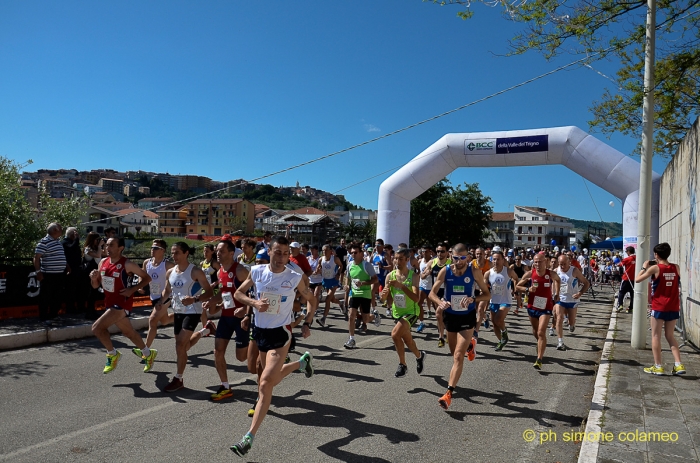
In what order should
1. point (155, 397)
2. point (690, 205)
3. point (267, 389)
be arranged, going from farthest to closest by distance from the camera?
point (690, 205), point (155, 397), point (267, 389)

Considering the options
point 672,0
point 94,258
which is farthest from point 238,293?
point 672,0

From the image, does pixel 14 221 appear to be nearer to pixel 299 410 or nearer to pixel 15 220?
pixel 15 220

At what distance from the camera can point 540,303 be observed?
825cm

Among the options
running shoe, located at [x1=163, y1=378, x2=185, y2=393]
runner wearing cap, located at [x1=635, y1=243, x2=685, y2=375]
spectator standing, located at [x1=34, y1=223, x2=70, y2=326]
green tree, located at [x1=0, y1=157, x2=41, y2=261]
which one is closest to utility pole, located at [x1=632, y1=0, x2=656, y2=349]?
runner wearing cap, located at [x1=635, y1=243, x2=685, y2=375]

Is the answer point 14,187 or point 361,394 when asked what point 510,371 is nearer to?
point 361,394

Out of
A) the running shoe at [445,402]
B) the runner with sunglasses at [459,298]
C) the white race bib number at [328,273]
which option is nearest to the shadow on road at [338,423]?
the running shoe at [445,402]

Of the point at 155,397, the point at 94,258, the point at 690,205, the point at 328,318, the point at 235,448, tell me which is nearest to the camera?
the point at 235,448

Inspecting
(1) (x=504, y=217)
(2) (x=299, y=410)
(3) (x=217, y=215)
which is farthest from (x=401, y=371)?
(1) (x=504, y=217)

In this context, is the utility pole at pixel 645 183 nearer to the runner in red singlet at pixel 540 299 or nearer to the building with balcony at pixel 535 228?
the runner in red singlet at pixel 540 299

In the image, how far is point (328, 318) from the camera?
13.2 meters

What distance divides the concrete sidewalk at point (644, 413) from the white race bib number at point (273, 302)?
2931 mm

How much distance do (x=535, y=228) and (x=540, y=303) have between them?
119m

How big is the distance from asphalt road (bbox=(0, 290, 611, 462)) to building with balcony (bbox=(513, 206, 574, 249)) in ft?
381

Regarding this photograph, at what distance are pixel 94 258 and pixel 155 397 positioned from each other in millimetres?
6674
